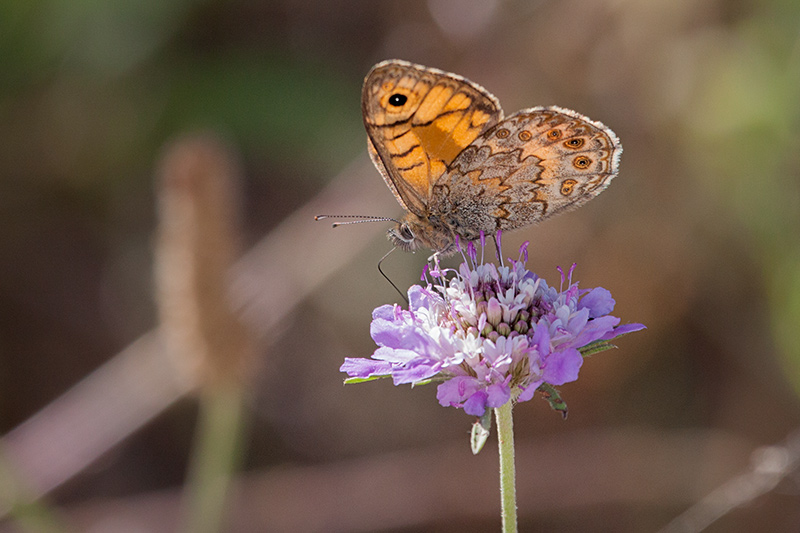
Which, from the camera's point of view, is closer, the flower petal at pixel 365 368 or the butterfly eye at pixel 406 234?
the flower petal at pixel 365 368

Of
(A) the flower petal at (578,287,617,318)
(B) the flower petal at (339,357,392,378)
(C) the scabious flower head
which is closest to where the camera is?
(C) the scabious flower head

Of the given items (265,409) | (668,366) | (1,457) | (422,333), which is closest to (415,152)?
(422,333)

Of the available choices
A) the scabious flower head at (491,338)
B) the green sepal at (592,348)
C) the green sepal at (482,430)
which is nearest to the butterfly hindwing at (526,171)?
the scabious flower head at (491,338)

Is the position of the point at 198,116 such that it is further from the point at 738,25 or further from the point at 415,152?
the point at 738,25

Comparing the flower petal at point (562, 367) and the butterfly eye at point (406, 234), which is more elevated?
the butterfly eye at point (406, 234)

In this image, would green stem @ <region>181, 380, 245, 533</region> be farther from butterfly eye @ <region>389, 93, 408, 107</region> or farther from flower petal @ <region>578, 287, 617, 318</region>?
flower petal @ <region>578, 287, 617, 318</region>

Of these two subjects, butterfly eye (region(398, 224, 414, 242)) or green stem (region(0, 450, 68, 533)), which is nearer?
butterfly eye (region(398, 224, 414, 242))

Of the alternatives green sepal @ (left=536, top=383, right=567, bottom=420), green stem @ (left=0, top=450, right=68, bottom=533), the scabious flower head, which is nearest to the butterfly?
the scabious flower head

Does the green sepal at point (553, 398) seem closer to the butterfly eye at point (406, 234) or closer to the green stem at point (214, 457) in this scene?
the butterfly eye at point (406, 234)
